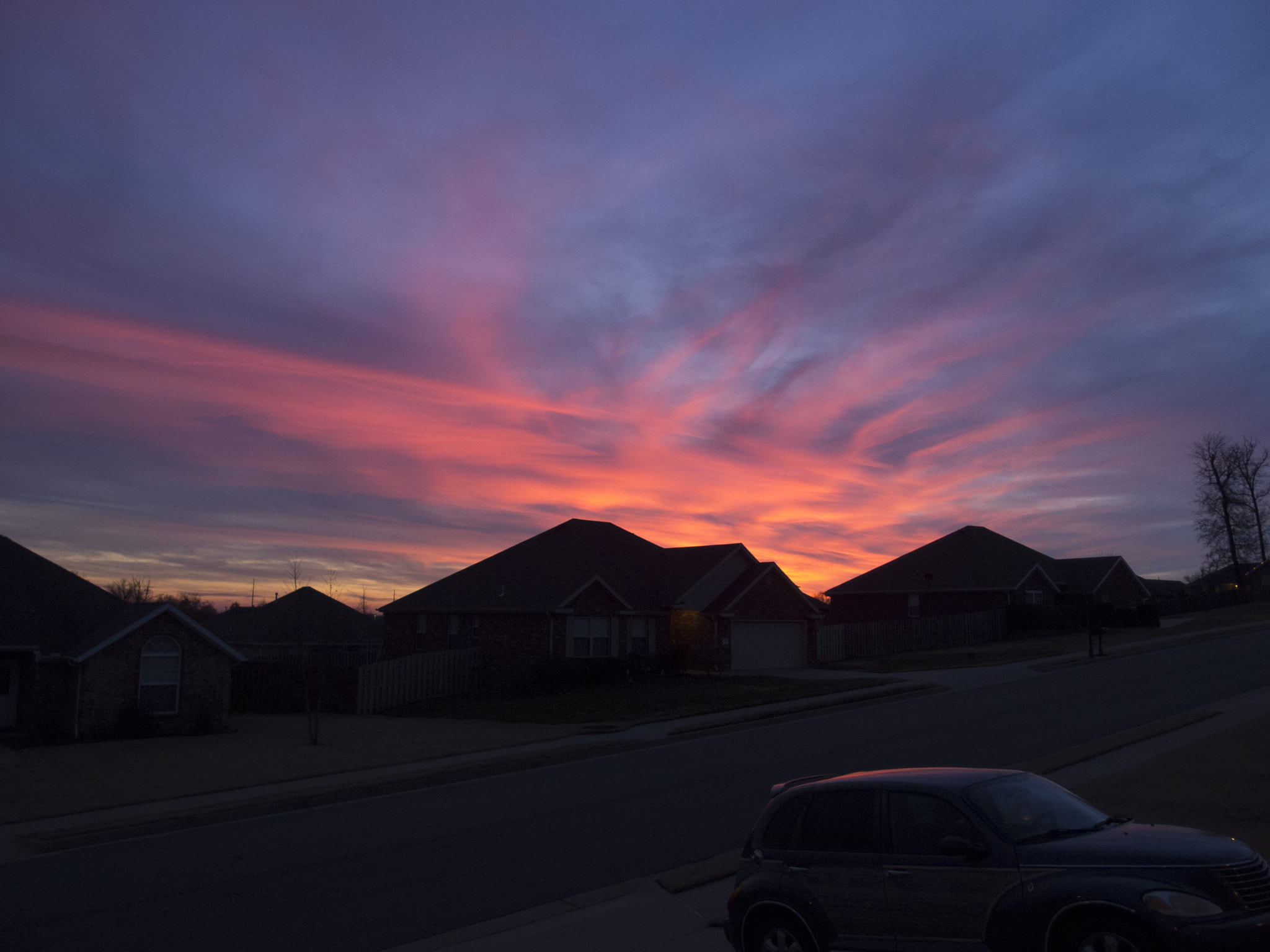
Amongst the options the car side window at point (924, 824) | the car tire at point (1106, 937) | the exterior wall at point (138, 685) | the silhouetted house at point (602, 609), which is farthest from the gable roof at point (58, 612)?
the car tire at point (1106, 937)

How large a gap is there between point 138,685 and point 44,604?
4.75 meters

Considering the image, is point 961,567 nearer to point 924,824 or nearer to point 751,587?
point 751,587

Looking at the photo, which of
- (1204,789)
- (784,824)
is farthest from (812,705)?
(784,824)

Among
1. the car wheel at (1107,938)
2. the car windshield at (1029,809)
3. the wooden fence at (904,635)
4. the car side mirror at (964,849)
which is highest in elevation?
the wooden fence at (904,635)

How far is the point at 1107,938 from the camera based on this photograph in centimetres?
552

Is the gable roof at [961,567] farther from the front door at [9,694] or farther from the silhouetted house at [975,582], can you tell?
the front door at [9,694]

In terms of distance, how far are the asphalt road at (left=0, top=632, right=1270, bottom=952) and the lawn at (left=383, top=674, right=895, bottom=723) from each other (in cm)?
605

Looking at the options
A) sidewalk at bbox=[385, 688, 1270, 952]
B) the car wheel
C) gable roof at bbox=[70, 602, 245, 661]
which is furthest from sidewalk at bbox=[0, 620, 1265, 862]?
the car wheel

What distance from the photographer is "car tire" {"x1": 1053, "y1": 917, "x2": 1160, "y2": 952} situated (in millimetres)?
5414

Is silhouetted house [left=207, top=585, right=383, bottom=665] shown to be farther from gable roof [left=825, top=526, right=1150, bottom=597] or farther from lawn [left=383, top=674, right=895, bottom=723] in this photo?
gable roof [left=825, top=526, right=1150, bottom=597]

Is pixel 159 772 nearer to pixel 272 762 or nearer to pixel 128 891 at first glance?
pixel 272 762

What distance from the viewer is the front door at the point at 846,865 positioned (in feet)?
21.3

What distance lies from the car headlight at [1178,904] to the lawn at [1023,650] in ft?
100

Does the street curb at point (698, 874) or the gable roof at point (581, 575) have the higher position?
the gable roof at point (581, 575)
